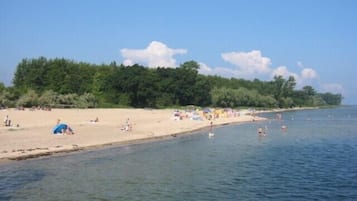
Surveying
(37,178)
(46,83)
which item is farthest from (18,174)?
(46,83)

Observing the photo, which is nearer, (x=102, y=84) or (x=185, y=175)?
(x=185, y=175)

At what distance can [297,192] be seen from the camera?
2316 cm

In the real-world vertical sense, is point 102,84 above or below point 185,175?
above

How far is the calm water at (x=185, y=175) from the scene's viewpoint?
22.5 m

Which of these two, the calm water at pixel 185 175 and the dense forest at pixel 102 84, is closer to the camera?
the calm water at pixel 185 175

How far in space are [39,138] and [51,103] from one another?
58.5m

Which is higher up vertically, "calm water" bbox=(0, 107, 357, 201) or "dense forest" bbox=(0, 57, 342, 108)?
"dense forest" bbox=(0, 57, 342, 108)

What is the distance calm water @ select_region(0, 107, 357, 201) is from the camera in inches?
885

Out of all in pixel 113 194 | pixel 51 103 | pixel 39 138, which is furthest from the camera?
pixel 51 103

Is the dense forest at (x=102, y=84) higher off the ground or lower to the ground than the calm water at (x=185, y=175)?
higher

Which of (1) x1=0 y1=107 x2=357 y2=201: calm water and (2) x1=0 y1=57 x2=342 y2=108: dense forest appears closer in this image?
(1) x1=0 y1=107 x2=357 y2=201: calm water

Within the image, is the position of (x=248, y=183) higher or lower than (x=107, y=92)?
lower

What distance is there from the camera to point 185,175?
92.1ft

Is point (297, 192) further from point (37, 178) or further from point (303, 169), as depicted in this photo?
point (37, 178)
